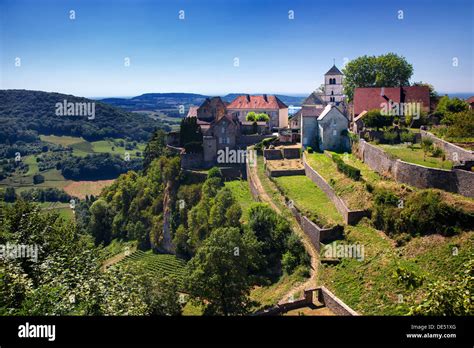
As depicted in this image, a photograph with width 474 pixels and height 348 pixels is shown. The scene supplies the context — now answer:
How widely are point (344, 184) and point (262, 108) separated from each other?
3436cm

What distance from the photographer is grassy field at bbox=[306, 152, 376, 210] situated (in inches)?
1206

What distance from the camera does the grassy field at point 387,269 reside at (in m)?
21.4

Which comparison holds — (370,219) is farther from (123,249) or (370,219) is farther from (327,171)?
(123,249)

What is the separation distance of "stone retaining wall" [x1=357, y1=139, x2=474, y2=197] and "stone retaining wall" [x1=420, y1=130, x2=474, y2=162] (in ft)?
6.83

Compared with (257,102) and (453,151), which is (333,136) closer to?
(453,151)

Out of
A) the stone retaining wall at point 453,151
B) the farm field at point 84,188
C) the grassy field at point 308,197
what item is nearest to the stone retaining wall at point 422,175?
the stone retaining wall at point 453,151

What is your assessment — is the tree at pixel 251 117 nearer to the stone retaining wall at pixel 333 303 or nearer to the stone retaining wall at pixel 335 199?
the stone retaining wall at pixel 335 199

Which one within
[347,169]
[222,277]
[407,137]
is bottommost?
[222,277]

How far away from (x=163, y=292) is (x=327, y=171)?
1890cm

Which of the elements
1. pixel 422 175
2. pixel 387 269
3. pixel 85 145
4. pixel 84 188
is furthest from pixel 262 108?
pixel 85 145

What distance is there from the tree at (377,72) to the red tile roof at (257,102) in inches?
456

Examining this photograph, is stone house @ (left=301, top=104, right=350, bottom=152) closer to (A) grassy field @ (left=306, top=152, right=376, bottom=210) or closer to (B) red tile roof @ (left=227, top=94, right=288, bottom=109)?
(A) grassy field @ (left=306, top=152, right=376, bottom=210)

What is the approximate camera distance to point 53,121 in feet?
416

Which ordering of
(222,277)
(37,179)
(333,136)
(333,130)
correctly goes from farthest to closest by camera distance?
(37,179)
(333,136)
(333,130)
(222,277)
